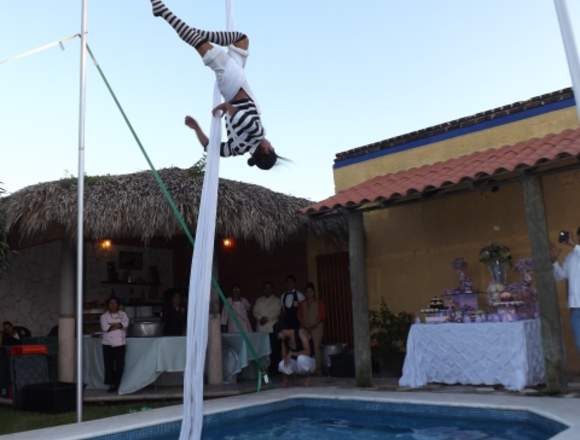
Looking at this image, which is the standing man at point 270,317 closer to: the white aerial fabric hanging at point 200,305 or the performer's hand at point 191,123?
the performer's hand at point 191,123

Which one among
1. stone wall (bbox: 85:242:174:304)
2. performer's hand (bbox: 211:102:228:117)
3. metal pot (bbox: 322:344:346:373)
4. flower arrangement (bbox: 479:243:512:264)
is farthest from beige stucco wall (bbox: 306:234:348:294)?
performer's hand (bbox: 211:102:228:117)

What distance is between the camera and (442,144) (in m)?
7.84

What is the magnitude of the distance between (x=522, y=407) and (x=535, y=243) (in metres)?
1.58

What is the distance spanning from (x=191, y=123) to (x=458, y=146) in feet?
16.8

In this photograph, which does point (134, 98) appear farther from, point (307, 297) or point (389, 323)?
point (389, 323)

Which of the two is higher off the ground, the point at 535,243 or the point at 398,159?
the point at 398,159

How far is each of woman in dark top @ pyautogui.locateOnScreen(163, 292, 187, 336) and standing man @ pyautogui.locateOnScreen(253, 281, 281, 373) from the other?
3.76ft

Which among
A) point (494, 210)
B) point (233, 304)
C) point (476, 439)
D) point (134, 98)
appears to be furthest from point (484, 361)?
point (134, 98)

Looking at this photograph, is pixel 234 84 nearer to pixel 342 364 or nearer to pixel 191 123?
pixel 191 123

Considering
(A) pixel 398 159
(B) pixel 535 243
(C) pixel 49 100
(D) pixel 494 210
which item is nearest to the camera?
(B) pixel 535 243

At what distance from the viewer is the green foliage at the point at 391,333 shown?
741 cm

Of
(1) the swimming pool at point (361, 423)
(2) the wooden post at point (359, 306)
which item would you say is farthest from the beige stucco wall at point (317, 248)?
(1) the swimming pool at point (361, 423)

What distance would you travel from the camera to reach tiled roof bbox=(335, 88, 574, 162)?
692 centimetres

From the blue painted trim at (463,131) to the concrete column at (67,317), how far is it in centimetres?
412
